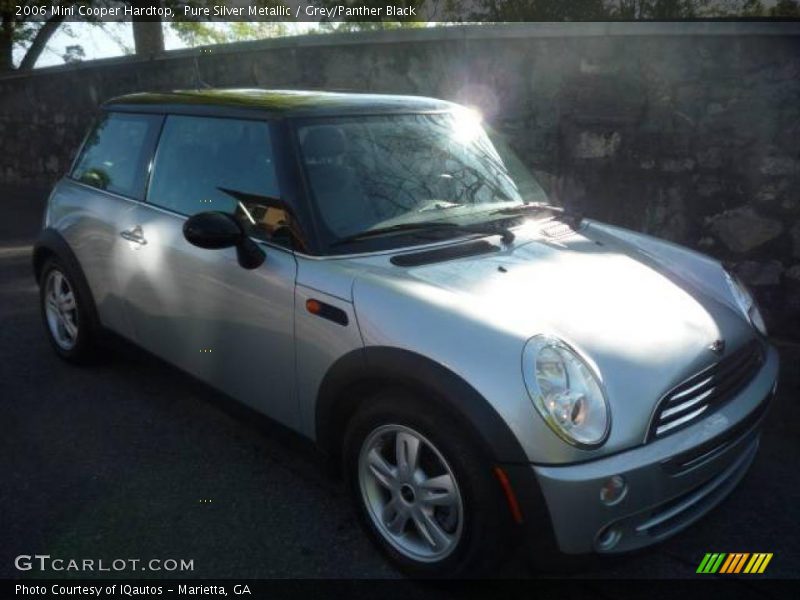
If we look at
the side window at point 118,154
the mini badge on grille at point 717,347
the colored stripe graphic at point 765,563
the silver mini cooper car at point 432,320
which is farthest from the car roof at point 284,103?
the colored stripe graphic at point 765,563

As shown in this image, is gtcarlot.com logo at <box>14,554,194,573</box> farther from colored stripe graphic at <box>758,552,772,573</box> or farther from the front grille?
colored stripe graphic at <box>758,552,772,573</box>

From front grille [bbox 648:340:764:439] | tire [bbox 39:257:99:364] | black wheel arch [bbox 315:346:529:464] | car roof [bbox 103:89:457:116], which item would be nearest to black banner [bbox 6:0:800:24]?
car roof [bbox 103:89:457:116]

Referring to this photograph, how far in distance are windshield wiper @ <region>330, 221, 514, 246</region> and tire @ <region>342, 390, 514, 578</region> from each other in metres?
0.67

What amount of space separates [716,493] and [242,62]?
7.54 meters

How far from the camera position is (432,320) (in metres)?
2.37

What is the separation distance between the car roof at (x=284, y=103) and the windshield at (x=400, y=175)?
58mm

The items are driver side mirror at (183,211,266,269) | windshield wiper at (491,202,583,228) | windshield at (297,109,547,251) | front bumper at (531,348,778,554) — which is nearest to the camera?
front bumper at (531,348,778,554)

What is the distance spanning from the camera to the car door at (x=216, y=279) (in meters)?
2.88

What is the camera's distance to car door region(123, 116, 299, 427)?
288 centimetres

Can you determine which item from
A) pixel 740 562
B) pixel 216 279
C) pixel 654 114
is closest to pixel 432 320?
pixel 216 279

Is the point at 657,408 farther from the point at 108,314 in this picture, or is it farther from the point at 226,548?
the point at 108,314

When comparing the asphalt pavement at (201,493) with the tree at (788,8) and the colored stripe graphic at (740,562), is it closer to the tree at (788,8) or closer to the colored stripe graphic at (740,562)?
the colored stripe graphic at (740,562)

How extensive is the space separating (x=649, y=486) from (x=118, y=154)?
3318mm

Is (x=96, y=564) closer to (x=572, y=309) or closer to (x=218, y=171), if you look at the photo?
(x=218, y=171)
